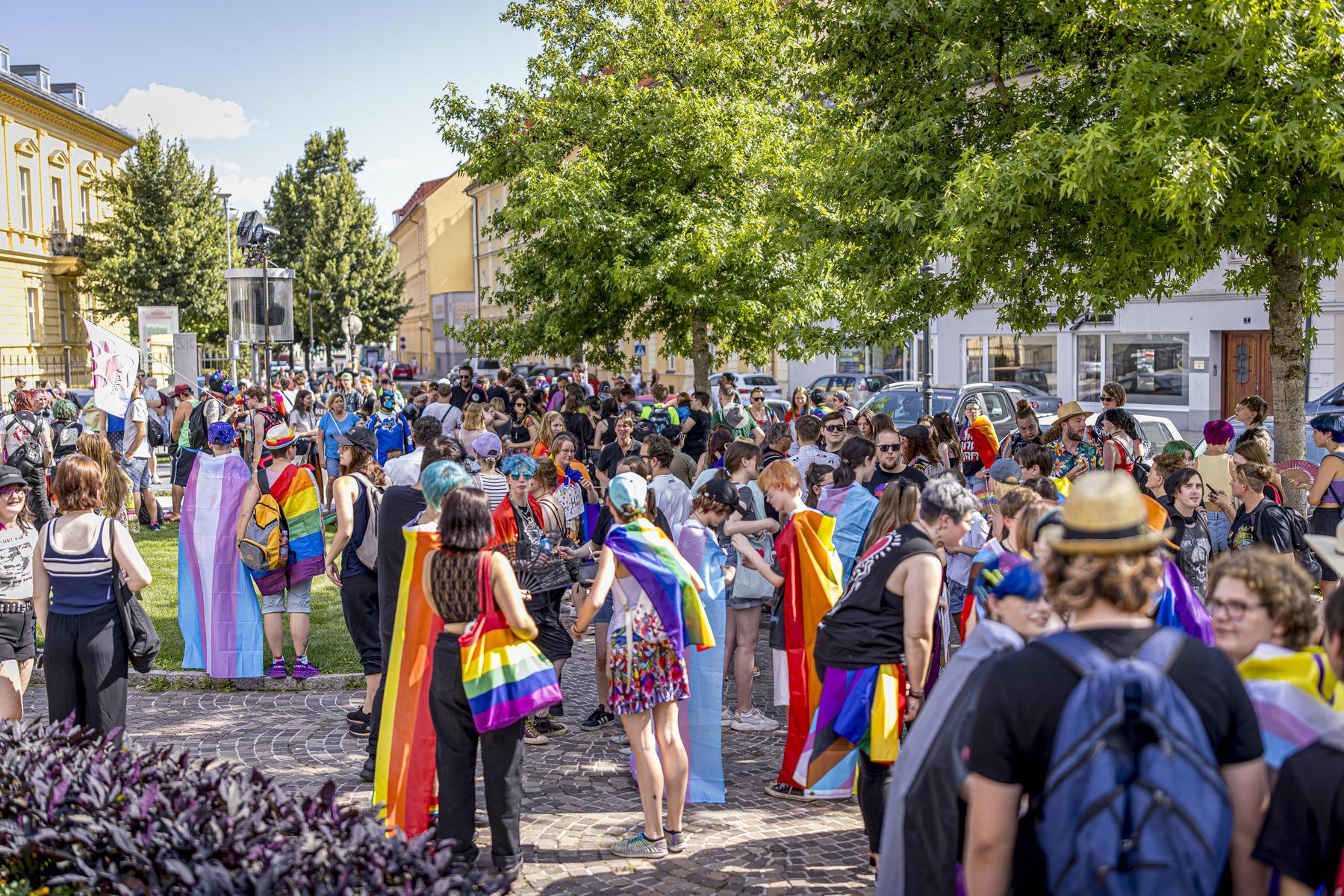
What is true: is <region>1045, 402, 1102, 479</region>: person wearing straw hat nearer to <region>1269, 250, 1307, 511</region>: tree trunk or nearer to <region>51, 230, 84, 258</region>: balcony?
<region>1269, 250, 1307, 511</region>: tree trunk

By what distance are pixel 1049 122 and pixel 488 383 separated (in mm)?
11616

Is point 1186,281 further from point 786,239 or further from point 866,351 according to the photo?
point 866,351

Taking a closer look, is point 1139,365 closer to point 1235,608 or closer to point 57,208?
point 1235,608

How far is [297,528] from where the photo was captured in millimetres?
8156

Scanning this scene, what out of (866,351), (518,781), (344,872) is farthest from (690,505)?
(866,351)

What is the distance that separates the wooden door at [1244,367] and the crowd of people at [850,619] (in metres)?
20.0

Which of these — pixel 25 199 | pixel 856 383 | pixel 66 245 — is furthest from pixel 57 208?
pixel 856 383

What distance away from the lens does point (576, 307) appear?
17.7 m

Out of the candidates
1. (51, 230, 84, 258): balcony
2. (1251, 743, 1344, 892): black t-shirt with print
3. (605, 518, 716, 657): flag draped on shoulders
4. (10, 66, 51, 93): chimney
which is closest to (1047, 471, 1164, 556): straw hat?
(1251, 743, 1344, 892): black t-shirt with print

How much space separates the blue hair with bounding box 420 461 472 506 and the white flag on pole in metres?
8.42

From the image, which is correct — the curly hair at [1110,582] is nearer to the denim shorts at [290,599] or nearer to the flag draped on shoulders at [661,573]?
the flag draped on shoulders at [661,573]

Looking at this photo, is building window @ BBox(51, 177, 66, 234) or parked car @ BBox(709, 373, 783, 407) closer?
parked car @ BBox(709, 373, 783, 407)

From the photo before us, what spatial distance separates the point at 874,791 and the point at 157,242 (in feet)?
152

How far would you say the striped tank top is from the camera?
5.62m
